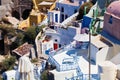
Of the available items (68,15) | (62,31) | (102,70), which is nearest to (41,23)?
(68,15)

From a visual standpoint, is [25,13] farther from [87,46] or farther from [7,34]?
[87,46]

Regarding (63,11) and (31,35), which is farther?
(63,11)

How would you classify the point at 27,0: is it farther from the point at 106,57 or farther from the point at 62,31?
the point at 106,57

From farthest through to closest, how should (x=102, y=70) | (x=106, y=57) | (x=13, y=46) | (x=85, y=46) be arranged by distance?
A: (x=13, y=46), (x=85, y=46), (x=106, y=57), (x=102, y=70)

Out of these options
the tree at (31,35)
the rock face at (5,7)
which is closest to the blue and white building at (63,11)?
the tree at (31,35)

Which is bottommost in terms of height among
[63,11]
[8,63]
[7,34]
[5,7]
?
[8,63]

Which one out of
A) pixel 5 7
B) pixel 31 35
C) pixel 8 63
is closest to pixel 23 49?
pixel 31 35

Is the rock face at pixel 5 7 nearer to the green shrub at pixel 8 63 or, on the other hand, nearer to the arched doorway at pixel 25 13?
the arched doorway at pixel 25 13
